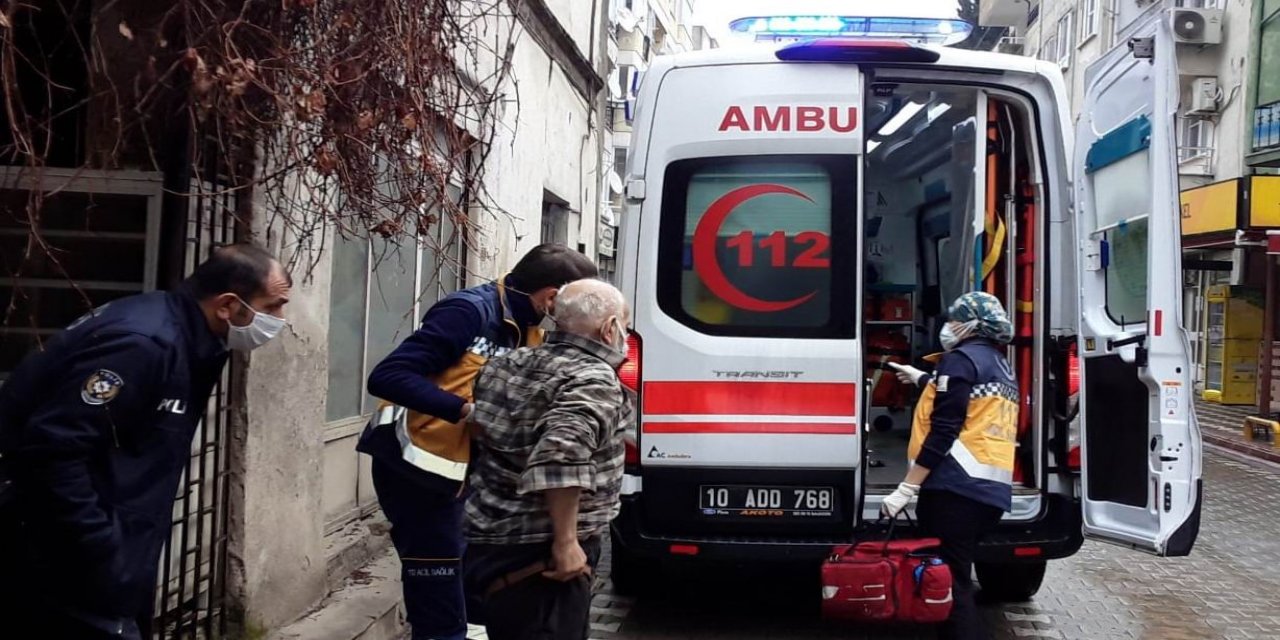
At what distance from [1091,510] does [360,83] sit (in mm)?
3534

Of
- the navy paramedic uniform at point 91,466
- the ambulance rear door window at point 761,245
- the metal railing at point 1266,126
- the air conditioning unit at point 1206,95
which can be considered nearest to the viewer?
A: the navy paramedic uniform at point 91,466

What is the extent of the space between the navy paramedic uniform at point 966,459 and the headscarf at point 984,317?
88 mm

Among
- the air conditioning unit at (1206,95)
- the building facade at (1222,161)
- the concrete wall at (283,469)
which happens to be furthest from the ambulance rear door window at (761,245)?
the air conditioning unit at (1206,95)

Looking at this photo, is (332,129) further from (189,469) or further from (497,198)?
(497,198)

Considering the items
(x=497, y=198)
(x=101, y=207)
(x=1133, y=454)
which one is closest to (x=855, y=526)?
(x=1133, y=454)

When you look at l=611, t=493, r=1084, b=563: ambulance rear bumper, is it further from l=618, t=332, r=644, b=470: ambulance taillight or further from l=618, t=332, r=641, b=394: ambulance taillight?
l=618, t=332, r=641, b=394: ambulance taillight

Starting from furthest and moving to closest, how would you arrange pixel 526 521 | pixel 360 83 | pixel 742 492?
pixel 742 492 → pixel 360 83 → pixel 526 521

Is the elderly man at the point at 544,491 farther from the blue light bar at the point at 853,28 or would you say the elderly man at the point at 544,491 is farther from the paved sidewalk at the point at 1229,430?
the paved sidewalk at the point at 1229,430

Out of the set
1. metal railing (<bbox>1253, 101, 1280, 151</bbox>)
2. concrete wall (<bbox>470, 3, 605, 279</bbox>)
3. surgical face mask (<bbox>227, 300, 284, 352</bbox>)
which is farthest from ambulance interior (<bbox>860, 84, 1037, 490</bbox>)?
metal railing (<bbox>1253, 101, 1280, 151</bbox>)

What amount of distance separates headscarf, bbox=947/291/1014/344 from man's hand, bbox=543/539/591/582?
2.34 m

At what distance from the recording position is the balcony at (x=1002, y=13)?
34500 mm

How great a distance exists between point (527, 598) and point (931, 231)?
580 centimetres

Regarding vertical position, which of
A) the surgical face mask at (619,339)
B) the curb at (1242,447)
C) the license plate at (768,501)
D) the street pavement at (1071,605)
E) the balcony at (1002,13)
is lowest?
the street pavement at (1071,605)

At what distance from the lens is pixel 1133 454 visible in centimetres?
472
